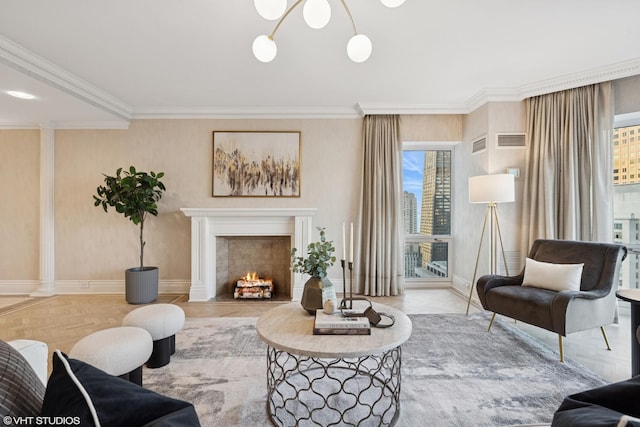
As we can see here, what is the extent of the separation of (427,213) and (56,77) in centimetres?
482

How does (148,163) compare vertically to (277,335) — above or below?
above

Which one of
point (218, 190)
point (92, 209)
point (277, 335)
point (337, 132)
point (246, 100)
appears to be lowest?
point (277, 335)

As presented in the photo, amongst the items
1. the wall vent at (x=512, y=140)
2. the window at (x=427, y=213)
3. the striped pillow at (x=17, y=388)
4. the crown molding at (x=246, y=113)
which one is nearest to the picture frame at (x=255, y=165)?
the crown molding at (x=246, y=113)

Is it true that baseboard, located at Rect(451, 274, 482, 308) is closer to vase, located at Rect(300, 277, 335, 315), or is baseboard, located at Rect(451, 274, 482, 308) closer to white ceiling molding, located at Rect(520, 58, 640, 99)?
white ceiling molding, located at Rect(520, 58, 640, 99)

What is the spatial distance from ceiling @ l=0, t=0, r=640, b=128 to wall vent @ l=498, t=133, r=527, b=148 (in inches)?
17.5

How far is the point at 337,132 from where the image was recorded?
4.40 meters

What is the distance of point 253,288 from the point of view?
425 centimetres

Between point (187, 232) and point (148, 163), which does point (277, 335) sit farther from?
point (148, 163)

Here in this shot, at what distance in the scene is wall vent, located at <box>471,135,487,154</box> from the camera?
3790 millimetres

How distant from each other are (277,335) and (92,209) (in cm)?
410

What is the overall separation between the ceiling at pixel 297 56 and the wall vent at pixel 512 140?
1.45 feet

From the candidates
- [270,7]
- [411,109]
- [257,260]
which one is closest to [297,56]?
[270,7]

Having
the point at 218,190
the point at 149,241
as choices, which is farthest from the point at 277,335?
the point at 149,241

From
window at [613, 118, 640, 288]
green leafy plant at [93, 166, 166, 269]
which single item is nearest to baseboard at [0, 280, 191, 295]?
green leafy plant at [93, 166, 166, 269]
